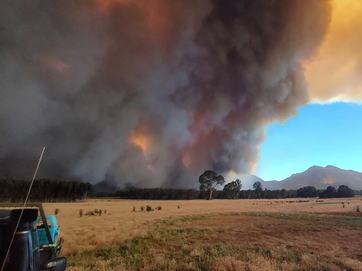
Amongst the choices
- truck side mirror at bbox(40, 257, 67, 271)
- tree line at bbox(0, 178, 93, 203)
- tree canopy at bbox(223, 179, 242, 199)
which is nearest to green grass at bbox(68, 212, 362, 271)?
truck side mirror at bbox(40, 257, 67, 271)

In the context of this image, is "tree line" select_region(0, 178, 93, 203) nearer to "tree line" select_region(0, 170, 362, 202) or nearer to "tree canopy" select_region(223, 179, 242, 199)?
"tree line" select_region(0, 170, 362, 202)

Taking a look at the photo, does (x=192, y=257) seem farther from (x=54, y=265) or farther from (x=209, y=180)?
(x=209, y=180)

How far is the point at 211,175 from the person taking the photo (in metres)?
117

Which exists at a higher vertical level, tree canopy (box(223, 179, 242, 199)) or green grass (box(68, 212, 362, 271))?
tree canopy (box(223, 179, 242, 199))

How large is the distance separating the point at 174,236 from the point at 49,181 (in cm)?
8716

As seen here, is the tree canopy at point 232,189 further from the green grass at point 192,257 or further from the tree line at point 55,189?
the green grass at point 192,257

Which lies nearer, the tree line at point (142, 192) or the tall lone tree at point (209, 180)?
the tree line at point (142, 192)

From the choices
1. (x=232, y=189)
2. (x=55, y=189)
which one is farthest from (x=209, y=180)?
(x=55, y=189)

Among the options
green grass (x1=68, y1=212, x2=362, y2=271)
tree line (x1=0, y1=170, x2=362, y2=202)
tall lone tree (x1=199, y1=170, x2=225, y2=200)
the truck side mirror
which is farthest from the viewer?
tall lone tree (x1=199, y1=170, x2=225, y2=200)

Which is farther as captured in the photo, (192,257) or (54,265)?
(192,257)

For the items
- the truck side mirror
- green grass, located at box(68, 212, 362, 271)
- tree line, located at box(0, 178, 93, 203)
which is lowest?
green grass, located at box(68, 212, 362, 271)

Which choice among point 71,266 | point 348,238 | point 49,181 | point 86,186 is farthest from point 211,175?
point 71,266

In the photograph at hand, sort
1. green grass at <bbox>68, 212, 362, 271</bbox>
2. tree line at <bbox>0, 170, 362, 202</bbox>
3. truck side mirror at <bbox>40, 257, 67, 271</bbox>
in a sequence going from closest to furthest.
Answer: truck side mirror at <bbox>40, 257, 67, 271</bbox> < green grass at <bbox>68, 212, 362, 271</bbox> < tree line at <bbox>0, 170, 362, 202</bbox>

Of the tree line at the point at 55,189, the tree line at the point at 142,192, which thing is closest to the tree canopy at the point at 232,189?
the tree line at the point at 142,192
